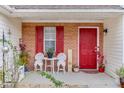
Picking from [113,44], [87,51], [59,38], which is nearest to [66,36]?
[59,38]

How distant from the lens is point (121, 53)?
385 inches

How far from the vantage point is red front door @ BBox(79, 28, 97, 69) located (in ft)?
45.5

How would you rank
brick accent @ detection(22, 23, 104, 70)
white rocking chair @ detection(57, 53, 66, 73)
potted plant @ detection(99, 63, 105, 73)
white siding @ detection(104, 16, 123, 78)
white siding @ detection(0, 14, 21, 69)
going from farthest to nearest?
1. brick accent @ detection(22, 23, 104, 70)
2. potted plant @ detection(99, 63, 105, 73)
3. white rocking chair @ detection(57, 53, 66, 73)
4. white siding @ detection(104, 16, 123, 78)
5. white siding @ detection(0, 14, 21, 69)

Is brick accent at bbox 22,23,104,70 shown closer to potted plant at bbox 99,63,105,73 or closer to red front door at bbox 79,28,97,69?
red front door at bbox 79,28,97,69

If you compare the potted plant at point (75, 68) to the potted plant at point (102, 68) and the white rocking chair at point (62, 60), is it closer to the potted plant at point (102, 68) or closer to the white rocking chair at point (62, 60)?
the white rocking chair at point (62, 60)

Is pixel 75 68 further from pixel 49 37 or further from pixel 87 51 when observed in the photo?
pixel 49 37

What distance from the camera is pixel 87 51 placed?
13945 mm

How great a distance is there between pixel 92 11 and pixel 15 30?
402cm

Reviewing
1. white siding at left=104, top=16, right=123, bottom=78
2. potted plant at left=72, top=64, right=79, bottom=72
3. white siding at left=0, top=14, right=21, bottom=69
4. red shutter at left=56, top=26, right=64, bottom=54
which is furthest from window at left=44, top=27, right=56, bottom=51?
white siding at left=104, top=16, right=123, bottom=78

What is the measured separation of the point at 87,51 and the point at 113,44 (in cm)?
280

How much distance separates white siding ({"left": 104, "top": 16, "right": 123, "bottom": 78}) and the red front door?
890 mm

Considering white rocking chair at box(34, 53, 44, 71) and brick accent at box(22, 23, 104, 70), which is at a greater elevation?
brick accent at box(22, 23, 104, 70)
